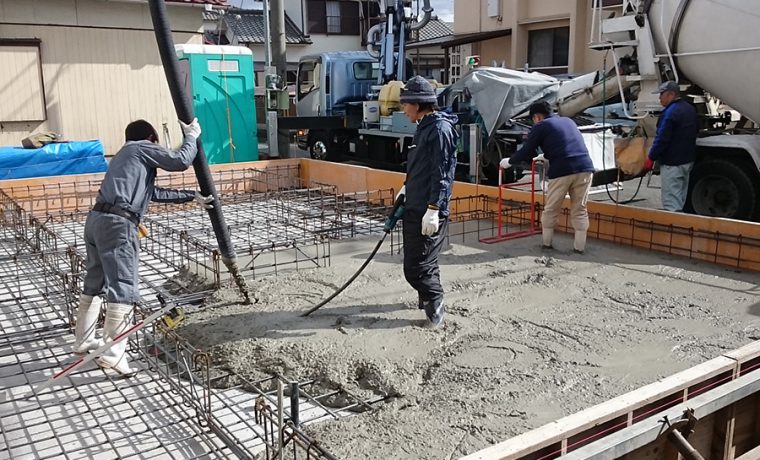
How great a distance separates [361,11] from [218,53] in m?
16.5

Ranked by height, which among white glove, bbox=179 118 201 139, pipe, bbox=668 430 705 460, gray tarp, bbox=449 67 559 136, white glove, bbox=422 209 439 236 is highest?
gray tarp, bbox=449 67 559 136

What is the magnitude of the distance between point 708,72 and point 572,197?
2.08 metres

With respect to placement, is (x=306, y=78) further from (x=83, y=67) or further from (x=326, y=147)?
(x=83, y=67)

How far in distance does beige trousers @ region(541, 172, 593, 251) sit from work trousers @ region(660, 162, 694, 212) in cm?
125

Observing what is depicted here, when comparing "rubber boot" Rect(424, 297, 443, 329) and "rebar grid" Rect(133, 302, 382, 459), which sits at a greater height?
"rubber boot" Rect(424, 297, 443, 329)

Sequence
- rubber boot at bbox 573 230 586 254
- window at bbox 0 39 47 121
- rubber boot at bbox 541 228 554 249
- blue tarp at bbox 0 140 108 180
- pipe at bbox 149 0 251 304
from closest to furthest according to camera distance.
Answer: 1. pipe at bbox 149 0 251 304
2. rubber boot at bbox 573 230 586 254
3. rubber boot at bbox 541 228 554 249
4. blue tarp at bbox 0 140 108 180
5. window at bbox 0 39 47 121

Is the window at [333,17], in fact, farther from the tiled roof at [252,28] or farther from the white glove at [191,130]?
the white glove at [191,130]

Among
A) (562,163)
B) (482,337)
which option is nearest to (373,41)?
(562,163)

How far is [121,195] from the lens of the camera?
3787 mm

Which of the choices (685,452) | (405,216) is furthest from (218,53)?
(685,452)

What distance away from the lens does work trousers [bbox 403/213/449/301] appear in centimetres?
421

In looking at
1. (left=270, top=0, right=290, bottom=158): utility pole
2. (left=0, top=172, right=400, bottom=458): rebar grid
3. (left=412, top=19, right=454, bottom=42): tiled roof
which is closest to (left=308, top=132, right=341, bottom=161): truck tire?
(left=270, top=0, right=290, bottom=158): utility pole

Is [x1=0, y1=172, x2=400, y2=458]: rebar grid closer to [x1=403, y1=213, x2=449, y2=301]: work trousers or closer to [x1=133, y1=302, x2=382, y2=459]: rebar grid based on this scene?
[x1=133, y1=302, x2=382, y2=459]: rebar grid

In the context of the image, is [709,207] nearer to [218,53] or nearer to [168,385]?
[168,385]
